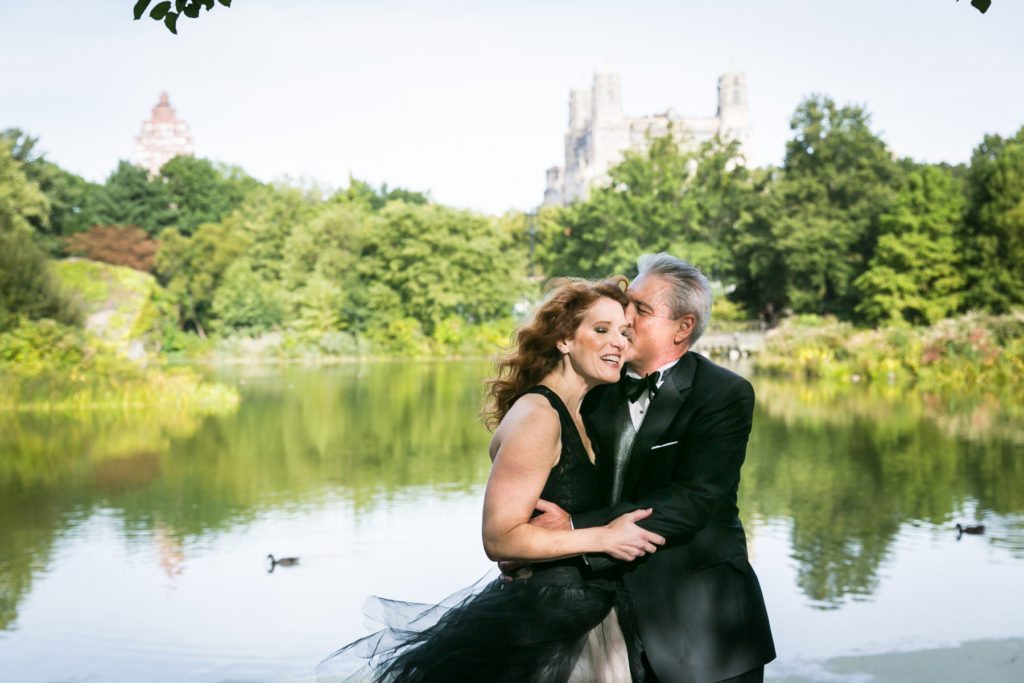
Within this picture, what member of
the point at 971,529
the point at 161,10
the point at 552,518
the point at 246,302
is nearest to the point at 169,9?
the point at 161,10

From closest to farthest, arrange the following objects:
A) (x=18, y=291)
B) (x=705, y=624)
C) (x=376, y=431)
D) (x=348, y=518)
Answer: (x=705, y=624), (x=348, y=518), (x=376, y=431), (x=18, y=291)

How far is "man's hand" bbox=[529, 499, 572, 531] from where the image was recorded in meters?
2.62

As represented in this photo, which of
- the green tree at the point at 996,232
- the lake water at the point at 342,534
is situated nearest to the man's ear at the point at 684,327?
the lake water at the point at 342,534

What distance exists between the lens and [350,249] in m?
45.0

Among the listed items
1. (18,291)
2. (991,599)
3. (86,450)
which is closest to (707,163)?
(18,291)

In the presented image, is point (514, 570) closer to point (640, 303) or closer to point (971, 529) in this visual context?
point (640, 303)

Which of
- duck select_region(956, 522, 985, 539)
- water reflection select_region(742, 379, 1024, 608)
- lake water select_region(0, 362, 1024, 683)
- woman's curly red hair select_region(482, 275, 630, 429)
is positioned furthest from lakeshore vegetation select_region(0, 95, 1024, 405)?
woman's curly red hair select_region(482, 275, 630, 429)

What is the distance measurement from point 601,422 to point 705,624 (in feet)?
1.73

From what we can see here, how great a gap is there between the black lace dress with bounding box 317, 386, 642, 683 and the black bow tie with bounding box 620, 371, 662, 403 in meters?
0.18

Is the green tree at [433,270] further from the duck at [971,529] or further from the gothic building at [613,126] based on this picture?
the gothic building at [613,126]

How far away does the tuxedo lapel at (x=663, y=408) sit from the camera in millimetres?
2668

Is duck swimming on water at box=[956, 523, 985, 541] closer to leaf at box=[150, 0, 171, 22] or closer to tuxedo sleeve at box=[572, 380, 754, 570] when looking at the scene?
tuxedo sleeve at box=[572, 380, 754, 570]

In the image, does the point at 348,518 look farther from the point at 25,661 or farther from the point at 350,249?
the point at 350,249

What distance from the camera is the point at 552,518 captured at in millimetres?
2619
